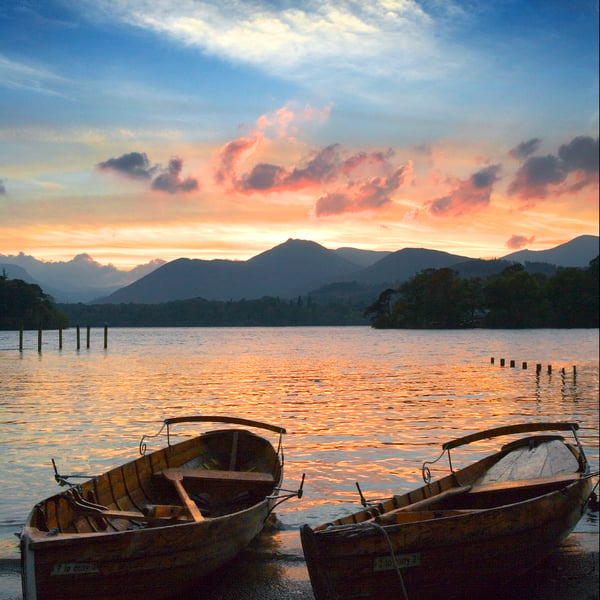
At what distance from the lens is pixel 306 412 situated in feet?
103

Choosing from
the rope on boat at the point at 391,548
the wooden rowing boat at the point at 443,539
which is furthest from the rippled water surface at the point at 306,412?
the rope on boat at the point at 391,548

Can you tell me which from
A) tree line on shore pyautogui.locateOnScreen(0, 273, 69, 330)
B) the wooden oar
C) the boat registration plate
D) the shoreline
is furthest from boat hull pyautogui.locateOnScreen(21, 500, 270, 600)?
tree line on shore pyautogui.locateOnScreen(0, 273, 69, 330)

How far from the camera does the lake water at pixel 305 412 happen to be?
17.4 m

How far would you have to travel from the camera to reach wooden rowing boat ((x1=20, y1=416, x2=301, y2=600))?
7848 millimetres

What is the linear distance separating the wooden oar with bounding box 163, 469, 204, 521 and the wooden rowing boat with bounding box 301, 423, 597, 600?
2.23 m

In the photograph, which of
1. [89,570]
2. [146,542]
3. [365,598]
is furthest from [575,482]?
[89,570]

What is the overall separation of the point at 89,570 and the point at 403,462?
13.1m

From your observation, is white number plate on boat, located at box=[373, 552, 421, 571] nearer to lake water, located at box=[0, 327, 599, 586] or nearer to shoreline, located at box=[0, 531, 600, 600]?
shoreline, located at box=[0, 531, 600, 600]

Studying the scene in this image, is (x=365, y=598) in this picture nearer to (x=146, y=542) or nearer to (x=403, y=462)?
(x=146, y=542)

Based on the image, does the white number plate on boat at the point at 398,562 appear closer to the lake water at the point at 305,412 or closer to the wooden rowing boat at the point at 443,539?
the wooden rowing boat at the point at 443,539

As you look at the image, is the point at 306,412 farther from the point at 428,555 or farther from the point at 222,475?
the point at 428,555

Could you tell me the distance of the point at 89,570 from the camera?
25.9 ft

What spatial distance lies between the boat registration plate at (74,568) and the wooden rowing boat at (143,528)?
1 cm

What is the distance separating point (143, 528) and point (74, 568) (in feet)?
5.31
